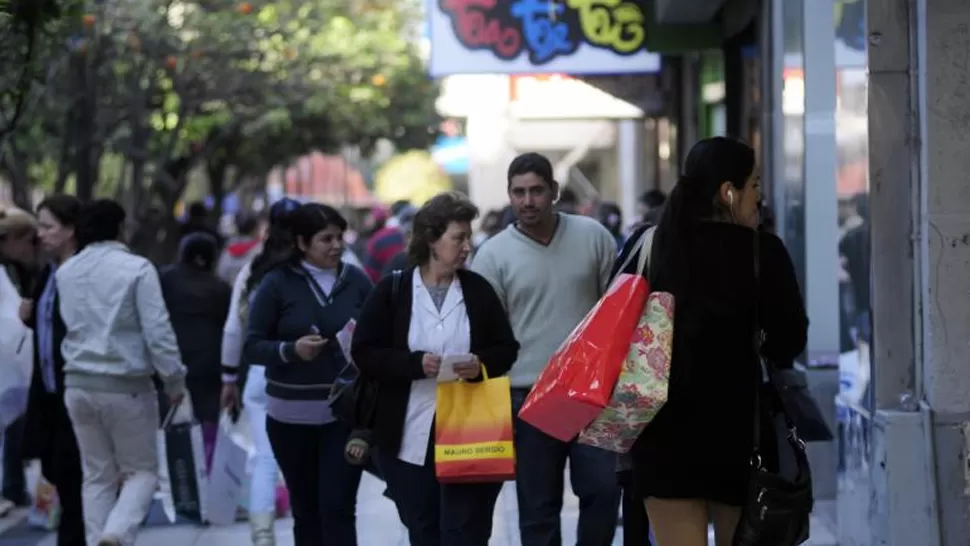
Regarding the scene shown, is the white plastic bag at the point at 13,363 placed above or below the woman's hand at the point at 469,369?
below

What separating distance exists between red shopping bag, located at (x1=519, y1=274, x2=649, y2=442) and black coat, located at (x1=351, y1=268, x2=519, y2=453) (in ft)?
4.94

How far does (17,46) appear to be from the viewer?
9.66 metres

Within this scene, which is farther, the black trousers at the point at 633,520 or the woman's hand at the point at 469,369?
the woman's hand at the point at 469,369

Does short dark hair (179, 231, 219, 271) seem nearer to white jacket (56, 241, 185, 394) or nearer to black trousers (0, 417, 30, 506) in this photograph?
black trousers (0, 417, 30, 506)

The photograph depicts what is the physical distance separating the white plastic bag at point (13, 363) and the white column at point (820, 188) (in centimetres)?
426

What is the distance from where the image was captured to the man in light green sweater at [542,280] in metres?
6.87

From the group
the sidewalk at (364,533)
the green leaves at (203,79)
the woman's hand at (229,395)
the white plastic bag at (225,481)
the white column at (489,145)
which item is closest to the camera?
the woman's hand at (229,395)

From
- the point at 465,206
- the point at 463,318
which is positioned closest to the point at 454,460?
the point at 463,318

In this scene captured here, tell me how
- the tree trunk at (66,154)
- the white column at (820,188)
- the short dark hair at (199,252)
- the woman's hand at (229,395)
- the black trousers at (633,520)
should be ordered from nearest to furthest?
the black trousers at (633,520) → the woman's hand at (229,395) → the white column at (820,188) → the short dark hair at (199,252) → the tree trunk at (66,154)

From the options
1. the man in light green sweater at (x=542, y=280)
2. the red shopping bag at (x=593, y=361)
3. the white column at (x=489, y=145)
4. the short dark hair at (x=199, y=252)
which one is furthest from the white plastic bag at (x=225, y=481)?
the white column at (x=489, y=145)

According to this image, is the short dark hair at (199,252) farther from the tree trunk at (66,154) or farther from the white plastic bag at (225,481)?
the tree trunk at (66,154)

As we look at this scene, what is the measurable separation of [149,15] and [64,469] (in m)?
10.1

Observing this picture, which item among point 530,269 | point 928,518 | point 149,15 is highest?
point 149,15

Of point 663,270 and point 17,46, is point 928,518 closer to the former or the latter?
point 663,270
